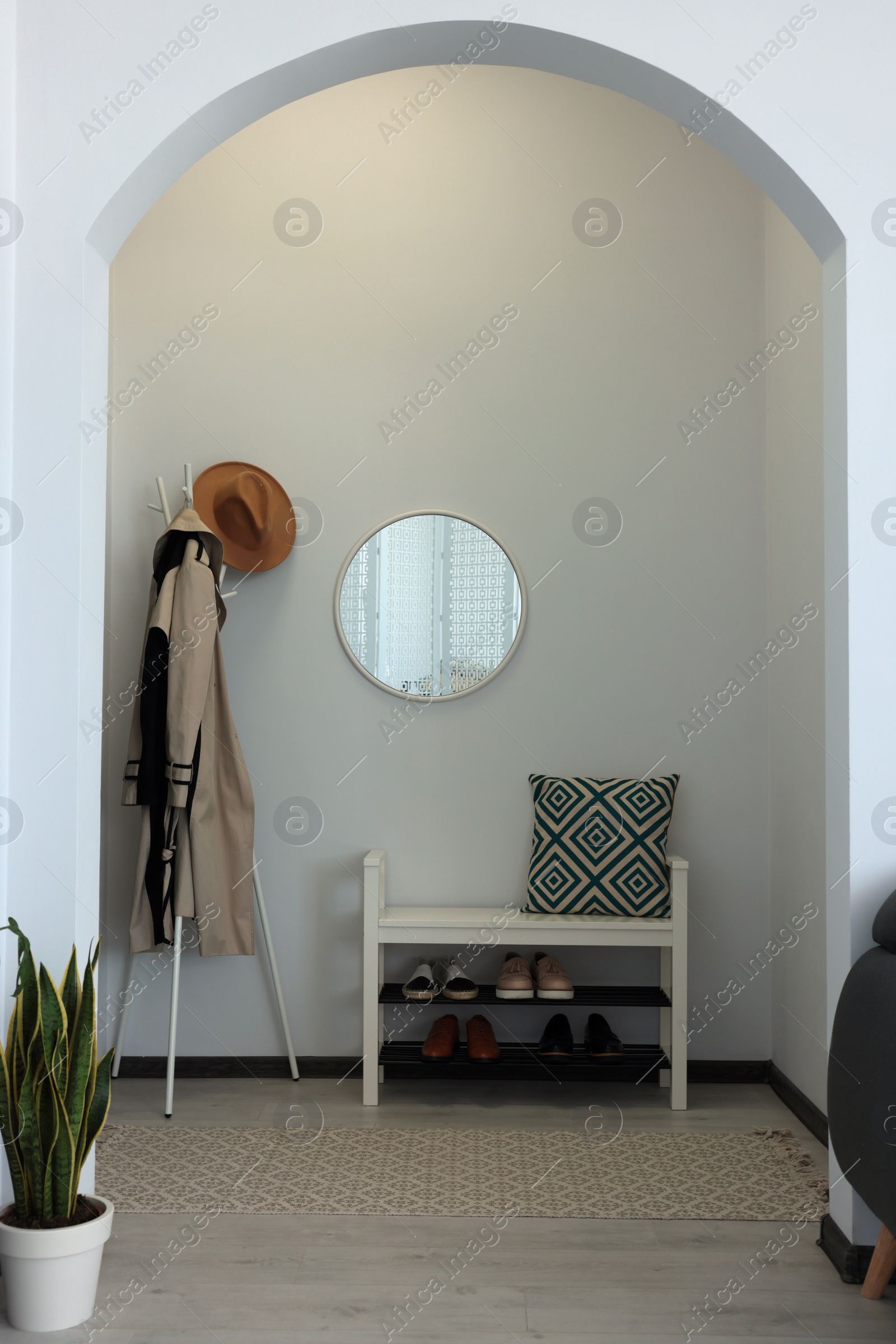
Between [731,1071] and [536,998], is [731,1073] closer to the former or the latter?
[731,1071]

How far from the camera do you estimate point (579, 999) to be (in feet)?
10.3

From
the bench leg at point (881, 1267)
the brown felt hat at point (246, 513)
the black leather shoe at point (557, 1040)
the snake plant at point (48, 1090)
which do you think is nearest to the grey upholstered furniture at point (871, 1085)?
the bench leg at point (881, 1267)

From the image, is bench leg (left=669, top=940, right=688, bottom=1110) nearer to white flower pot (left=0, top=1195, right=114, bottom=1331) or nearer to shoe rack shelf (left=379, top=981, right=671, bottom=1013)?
shoe rack shelf (left=379, top=981, right=671, bottom=1013)

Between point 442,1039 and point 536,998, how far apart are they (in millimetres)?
313

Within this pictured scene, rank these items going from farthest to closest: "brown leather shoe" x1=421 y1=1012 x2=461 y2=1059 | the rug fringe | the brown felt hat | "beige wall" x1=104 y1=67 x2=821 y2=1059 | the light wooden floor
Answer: "beige wall" x1=104 y1=67 x2=821 y2=1059, the brown felt hat, "brown leather shoe" x1=421 y1=1012 x2=461 y2=1059, the rug fringe, the light wooden floor

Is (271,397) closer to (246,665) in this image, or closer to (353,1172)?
(246,665)

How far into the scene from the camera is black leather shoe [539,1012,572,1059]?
10.1 ft

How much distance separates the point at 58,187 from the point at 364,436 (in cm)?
149

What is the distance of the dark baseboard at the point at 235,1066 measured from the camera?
3.34 m

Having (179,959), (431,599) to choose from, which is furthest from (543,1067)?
(431,599)

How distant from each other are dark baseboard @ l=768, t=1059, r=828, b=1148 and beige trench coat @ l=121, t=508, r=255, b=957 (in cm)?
169

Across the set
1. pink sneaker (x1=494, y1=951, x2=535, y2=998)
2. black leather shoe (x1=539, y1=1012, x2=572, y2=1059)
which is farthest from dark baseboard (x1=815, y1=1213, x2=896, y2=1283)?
pink sneaker (x1=494, y1=951, x2=535, y2=998)

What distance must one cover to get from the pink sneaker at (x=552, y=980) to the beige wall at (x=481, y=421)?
0.44m

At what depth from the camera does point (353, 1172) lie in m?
2.58
